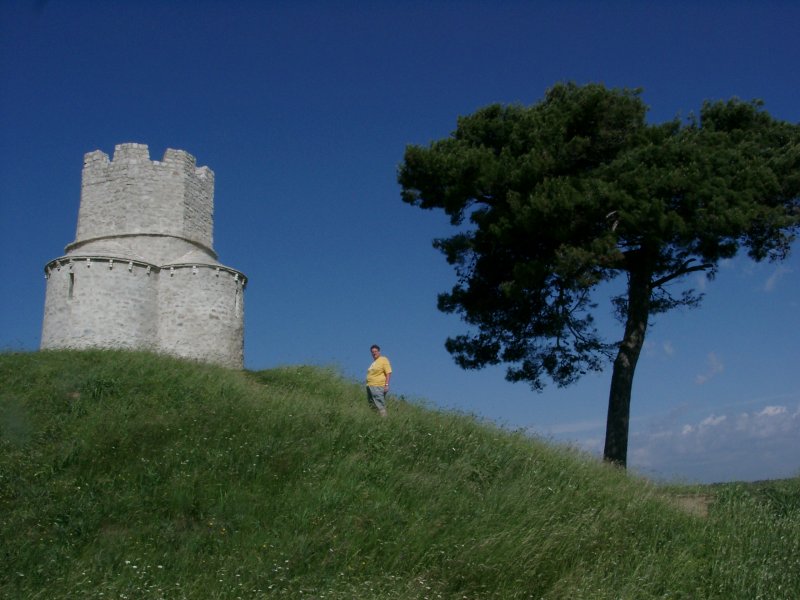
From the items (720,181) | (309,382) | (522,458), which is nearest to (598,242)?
(720,181)

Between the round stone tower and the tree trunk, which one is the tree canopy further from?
the round stone tower

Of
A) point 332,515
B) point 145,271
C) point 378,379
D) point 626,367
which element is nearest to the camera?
point 332,515

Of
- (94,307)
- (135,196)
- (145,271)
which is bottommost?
(94,307)

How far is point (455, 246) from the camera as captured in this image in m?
19.8

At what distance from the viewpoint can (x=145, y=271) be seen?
73.7 feet

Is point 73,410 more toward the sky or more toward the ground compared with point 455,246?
more toward the ground

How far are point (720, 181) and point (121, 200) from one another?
1804 cm

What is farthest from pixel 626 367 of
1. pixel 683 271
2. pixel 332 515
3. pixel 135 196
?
A: pixel 135 196

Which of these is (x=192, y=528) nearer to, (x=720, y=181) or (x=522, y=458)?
(x=522, y=458)

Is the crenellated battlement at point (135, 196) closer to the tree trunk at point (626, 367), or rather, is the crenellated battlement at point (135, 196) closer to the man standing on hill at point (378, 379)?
the man standing on hill at point (378, 379)

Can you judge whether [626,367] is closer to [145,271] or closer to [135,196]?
[145,271]

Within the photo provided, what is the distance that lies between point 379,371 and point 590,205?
642cm

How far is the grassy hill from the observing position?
8.09 meters

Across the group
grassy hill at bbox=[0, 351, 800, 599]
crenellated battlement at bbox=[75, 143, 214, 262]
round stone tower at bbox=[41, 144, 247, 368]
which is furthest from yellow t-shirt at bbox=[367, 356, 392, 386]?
crenellated battlement at bbox=[75, 143, 214, 262]
